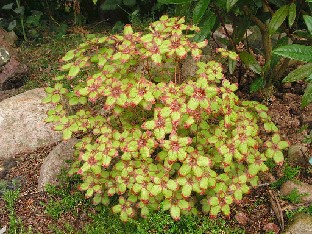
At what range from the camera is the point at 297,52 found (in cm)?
262

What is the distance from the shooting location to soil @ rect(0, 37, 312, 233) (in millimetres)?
3094

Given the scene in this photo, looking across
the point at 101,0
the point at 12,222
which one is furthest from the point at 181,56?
the point at 101,0

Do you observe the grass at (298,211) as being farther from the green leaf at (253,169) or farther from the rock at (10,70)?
the rock at (10,70)

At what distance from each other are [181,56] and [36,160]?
5.64 ft

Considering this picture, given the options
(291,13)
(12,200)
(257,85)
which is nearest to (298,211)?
(257,85)

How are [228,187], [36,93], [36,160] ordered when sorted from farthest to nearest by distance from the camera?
[36,93] → [36,160] → [228,187]

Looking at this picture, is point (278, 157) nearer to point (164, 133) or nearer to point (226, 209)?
point (226, 209)

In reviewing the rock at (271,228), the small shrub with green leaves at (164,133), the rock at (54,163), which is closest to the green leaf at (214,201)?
the small shrub with green leaves at (164,133)

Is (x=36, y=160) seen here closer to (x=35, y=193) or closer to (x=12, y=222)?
(x=35, y=193)

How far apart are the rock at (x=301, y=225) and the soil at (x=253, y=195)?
69 millimetres

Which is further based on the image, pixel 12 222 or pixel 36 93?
pixel 36 93

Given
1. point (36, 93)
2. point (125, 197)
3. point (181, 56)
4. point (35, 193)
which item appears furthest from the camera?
point (36, 93)

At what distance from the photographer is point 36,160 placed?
3.72 m

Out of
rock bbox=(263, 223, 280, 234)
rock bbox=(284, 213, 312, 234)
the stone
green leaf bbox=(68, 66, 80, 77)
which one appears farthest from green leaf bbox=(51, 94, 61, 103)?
the stone
